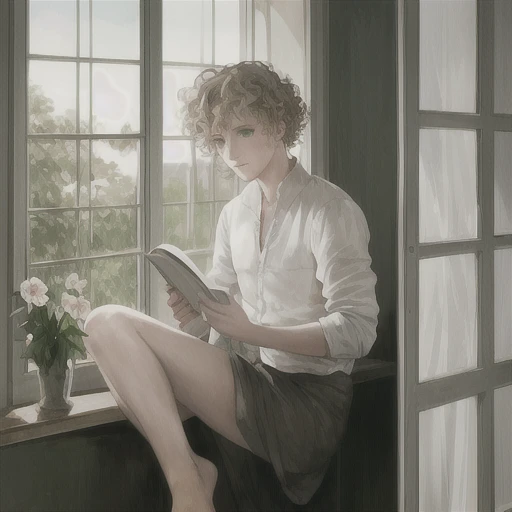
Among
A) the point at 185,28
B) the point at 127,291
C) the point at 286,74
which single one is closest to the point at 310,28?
the point at 286,74

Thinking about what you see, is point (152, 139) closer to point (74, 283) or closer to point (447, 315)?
point (74, 283)

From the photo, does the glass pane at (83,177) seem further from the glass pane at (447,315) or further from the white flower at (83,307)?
the glass pane at (447,315)

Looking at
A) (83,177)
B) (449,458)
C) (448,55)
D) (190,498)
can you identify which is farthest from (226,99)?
(449,458)

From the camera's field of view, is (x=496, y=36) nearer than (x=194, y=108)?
No

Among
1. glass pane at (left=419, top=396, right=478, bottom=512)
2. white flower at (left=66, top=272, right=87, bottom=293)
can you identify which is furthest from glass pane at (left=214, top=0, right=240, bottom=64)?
glass pane at (left=419, top=396, right=478, bottom=512)

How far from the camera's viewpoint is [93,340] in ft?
6.57

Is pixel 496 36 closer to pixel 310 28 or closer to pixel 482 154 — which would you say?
pixel 482 154

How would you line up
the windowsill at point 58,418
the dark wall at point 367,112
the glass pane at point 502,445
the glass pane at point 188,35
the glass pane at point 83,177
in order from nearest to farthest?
the windowsill at point 58,418 < the glass pane at point 83,177 < the glass pane at point 188,35 < the dark wall at point 367,112 < the glass pane at point 502,445

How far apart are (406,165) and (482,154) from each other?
35 cm

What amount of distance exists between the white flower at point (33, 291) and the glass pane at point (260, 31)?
3.03 ft

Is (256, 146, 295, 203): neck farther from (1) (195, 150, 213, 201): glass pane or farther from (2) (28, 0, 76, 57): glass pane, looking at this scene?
(2) (28, 0, 76, 57): glass pane

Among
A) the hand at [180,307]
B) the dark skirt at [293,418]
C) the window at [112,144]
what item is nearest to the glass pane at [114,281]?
the window at [112,144]

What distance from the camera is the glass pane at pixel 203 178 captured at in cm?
213

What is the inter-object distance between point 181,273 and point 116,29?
2.37 ft
